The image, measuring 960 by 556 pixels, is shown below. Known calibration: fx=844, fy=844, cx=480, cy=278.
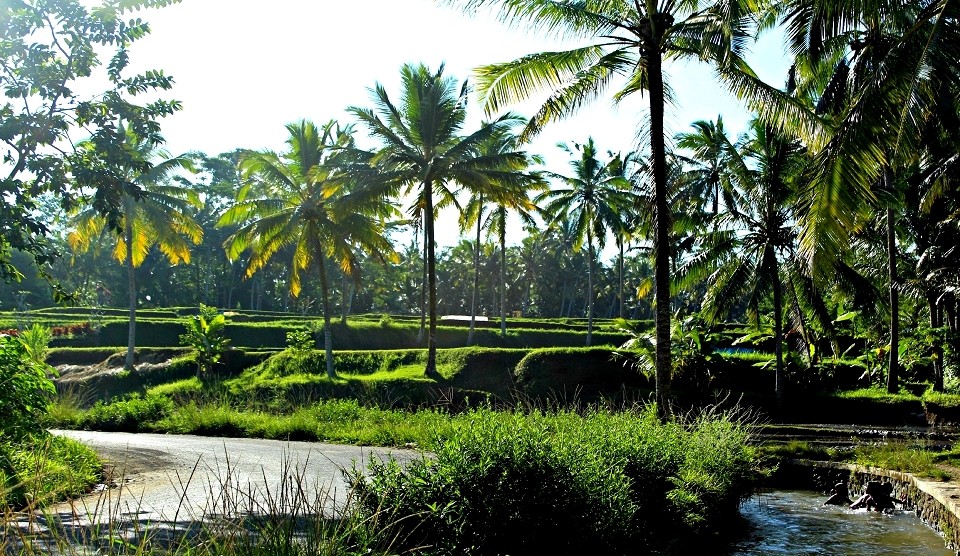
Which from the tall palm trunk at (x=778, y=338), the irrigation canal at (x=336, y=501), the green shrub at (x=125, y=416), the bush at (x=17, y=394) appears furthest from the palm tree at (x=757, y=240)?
the bush at (x=17, y=394)

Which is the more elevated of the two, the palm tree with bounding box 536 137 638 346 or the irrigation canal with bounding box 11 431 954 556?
the palm tree with bounding box 536 137 638 346

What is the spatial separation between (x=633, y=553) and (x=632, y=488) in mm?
827

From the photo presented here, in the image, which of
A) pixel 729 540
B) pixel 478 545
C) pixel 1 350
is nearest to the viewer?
pixel 478 545

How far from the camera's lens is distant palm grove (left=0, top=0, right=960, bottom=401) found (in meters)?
8.87

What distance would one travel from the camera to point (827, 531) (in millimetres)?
11383

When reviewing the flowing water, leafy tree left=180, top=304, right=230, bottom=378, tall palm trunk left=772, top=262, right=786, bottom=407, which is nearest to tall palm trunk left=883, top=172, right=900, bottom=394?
tall palm trunk left=772, top=262, right=786, bottom=407

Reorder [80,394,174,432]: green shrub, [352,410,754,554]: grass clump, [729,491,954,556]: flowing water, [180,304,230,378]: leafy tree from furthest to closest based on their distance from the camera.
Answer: [180,304,230,378]: leafy tree
[80,394,174,432]: green shrub
[729,491,954,556]: flowing water
[352,410,754,554]: grass clump

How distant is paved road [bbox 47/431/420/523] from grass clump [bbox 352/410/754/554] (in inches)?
30.1

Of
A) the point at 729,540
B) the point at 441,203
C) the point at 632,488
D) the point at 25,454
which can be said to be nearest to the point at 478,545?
the point at 632,488

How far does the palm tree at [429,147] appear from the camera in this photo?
88.8 ft

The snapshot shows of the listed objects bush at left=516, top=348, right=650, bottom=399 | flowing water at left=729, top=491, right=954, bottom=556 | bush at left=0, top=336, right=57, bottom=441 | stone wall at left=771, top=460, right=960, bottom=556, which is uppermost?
bush at left=0, top=336, right=57, bottom=441

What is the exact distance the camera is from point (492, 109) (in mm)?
13312

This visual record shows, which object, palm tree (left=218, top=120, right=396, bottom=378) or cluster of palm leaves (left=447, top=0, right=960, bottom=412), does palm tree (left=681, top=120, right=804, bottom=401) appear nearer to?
cluster of palm leaves (left=447, top=0, right=960, bottom=412)

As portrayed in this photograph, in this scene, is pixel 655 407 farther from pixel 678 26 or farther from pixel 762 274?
pixel 762 274
